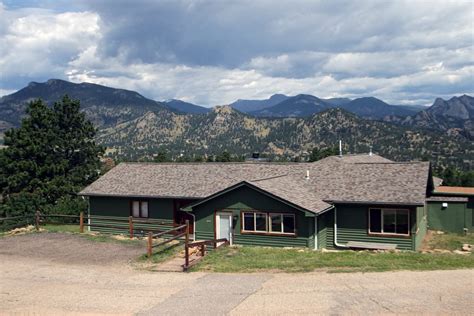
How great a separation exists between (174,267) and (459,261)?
34.1 feet

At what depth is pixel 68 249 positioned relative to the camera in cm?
2320

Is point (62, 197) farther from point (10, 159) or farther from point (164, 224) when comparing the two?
point (164, 224)

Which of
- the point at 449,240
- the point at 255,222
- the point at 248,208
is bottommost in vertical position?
the point at 449,240

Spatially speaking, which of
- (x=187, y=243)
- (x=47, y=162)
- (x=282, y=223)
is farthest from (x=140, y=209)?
(x=47, y=162)

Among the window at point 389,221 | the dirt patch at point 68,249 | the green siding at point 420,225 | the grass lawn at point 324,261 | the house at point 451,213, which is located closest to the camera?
the grass lawn at point 324,261

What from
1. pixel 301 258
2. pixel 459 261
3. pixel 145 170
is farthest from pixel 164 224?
pixel 459 261

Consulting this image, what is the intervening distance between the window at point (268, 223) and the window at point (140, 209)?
24.7ft

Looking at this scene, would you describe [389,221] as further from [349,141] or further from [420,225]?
[349,141]

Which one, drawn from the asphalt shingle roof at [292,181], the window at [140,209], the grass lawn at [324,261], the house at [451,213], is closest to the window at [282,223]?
the asphalt shingle roof at [292,181]

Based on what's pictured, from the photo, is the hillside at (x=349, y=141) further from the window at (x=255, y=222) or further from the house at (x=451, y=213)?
the window at (x=255, y=222)

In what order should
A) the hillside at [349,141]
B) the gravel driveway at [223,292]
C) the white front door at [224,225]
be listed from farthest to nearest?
the hillside at [349,141], the white front door at [224,225], the gravel driveway at [223,292]

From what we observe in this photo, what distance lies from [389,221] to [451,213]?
26.1ft

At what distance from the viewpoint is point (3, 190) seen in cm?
4194

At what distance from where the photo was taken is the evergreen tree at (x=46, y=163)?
39.9 metres
